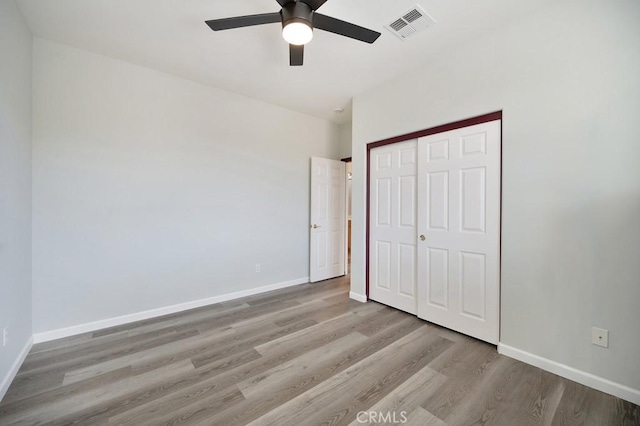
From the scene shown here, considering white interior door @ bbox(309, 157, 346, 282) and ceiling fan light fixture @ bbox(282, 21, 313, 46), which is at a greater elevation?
ceiling fan light fixture @ bbox(282, 21, 313, 46)

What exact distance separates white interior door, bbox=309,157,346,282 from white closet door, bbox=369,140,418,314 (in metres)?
1.16

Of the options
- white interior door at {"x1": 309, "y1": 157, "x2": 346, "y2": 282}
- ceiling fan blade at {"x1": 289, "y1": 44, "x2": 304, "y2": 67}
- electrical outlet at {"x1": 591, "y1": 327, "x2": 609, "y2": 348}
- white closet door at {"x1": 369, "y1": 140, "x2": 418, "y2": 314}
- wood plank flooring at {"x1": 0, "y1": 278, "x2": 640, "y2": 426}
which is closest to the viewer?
wood plank flooring at {"x1": 0, "y1": 278, "x2": 640, "y2": 426}

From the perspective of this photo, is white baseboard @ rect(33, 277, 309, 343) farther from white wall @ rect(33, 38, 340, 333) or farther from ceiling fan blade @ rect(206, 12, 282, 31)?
ceiling fan blade @ rect(206, 12, 282, 31)

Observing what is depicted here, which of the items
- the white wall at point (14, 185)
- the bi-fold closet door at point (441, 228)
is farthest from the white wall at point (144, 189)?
the bi-fold closet door at point (441, 228)

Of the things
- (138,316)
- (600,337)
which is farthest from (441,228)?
(138,316)

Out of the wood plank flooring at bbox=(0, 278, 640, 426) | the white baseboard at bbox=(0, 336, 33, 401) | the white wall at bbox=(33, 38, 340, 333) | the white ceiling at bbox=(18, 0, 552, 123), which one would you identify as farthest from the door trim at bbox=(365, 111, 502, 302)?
the white baseboard at bbox=(0, 336, 33, 401)

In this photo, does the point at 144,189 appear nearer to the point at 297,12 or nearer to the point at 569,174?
the point at 297,12

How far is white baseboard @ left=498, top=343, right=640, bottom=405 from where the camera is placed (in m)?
1.67

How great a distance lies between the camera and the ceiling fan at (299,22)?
1.65 meters

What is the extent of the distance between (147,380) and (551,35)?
13.0 ft

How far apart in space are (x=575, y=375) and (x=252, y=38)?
3.74 meters

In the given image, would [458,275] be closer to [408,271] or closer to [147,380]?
[408,271]

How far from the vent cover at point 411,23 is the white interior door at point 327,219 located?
7.39 ft

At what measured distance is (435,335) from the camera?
8.29ft
